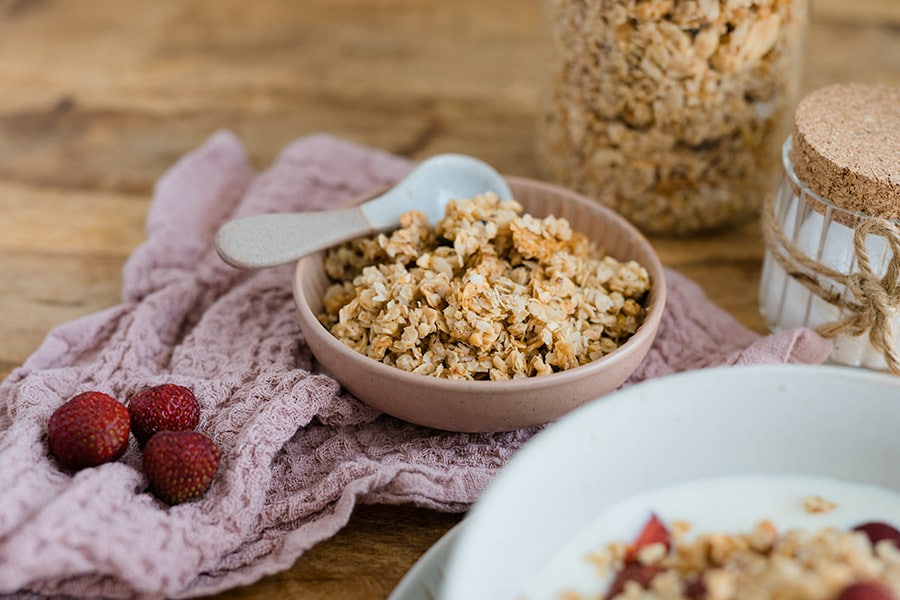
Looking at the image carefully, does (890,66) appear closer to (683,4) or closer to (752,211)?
(752,211)

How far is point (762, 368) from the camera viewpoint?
0.62 metres

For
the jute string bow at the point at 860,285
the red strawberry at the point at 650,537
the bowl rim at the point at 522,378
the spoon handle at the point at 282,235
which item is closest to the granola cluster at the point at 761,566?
the red strawberry at the point at 650,537

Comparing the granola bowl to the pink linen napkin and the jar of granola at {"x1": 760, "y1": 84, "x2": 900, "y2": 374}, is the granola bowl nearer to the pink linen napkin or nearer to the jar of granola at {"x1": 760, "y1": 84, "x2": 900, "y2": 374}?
the pink linen napkin

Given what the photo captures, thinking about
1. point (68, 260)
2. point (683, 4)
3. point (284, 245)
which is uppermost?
point (683, 4)

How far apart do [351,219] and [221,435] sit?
247 mm

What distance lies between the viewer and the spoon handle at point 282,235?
85cm

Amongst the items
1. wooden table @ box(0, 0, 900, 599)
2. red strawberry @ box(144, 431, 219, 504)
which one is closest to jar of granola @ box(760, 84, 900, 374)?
wooden table @ box(0, 0, 900, 599)

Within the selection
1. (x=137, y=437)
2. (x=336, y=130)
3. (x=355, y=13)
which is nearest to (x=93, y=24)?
(x=355, y=13)

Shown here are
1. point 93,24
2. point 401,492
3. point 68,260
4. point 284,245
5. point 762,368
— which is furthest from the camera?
point 93,24

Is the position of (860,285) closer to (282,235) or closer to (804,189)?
(804,189)

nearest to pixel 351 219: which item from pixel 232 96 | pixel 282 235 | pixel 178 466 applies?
pixel 282 235

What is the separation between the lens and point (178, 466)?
27.7 inches

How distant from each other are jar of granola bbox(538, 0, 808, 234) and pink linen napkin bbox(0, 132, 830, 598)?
4.6 inches

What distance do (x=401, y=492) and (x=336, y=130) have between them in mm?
704
